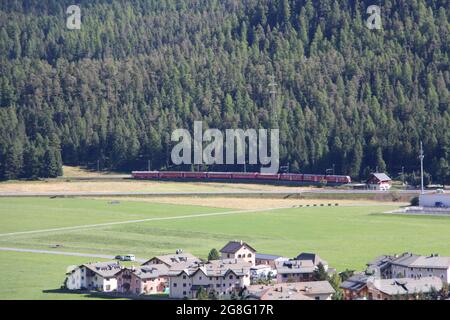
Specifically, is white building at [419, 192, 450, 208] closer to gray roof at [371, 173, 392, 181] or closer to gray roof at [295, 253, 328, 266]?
gray roof at [371, 173, 392, 181]

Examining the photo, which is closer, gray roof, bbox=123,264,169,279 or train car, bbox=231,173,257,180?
gray roof, bbox=123,264,169,279

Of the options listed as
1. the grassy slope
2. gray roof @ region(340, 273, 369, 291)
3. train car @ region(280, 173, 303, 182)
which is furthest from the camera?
train car @ region(280, 173, 303, 182)

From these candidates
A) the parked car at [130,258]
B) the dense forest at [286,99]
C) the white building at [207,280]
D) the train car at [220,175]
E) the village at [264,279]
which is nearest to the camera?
the village at [264,279]

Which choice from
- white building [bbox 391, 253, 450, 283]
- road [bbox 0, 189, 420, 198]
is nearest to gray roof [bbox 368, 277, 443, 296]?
Result: white building [bbox 391, 253, 450, 283]

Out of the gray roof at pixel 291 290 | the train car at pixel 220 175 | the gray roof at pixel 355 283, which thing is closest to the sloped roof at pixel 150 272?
the gray roof at pixel 291 290

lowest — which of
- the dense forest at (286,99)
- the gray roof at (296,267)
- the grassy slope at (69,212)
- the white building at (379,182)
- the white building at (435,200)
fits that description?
the gray roof at (296,267)

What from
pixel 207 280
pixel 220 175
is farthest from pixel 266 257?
pixel 220 175

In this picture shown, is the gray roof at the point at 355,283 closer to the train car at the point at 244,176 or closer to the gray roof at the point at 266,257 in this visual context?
the gray roof at the point at 266,257

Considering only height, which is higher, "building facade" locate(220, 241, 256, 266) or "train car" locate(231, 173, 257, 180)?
"train car" locate(231, 173, 257, 180)
